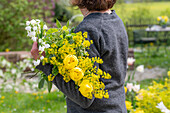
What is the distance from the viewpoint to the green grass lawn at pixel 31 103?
138 inches

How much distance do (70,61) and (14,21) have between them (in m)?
6.23

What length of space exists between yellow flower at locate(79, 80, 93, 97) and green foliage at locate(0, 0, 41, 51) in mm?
5987

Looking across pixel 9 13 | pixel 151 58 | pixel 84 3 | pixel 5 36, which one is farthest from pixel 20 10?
pixel 84 3

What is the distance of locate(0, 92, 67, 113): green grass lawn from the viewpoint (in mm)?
3510

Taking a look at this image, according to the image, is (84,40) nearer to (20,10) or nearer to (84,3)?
(84,3)

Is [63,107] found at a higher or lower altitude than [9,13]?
lower

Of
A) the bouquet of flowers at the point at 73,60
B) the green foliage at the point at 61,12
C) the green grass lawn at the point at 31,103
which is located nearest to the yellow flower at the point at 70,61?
the bouquet of flowers at the point at 73,60

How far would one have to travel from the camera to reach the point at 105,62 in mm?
1192

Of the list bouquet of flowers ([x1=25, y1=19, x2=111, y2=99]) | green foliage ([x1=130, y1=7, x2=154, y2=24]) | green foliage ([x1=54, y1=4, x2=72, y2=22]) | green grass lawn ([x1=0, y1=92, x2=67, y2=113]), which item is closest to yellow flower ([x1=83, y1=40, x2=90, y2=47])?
bouquet of flowers ([x1=25, y1=19, x2=111, y2=99])

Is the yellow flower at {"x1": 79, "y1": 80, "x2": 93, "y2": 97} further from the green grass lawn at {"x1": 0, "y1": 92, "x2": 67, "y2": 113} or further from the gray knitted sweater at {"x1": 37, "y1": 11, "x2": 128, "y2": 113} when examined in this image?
the green grass lawn at {"x1": 0, "y1": 92, "x2": 67, "y2": 113}

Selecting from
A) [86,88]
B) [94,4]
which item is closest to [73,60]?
[86,88]

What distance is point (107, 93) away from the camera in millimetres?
1106

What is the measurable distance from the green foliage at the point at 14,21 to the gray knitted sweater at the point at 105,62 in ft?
19.2

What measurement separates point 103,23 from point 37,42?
1.08 feet
